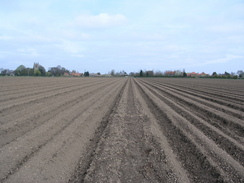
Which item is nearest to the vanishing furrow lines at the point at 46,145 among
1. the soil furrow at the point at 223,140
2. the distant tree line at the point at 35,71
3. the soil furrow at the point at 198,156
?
the soil furrow at the point at 198,156

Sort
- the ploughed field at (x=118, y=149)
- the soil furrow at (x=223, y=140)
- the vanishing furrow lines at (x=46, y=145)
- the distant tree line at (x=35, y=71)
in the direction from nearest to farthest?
the ploughed field at (x=118, y=149) → the vanishing furrow lines at (x=46, y=145) → the soil furrow at (x=223, y=140) → the distant tree line at (x=35, y=71)

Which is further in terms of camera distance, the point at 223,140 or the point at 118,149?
the point at 223,140

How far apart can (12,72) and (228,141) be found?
153m

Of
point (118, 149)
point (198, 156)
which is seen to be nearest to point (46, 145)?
point (118, 149)

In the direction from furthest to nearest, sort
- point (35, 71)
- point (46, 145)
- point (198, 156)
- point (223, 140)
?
point (35, 71)
point (223, 140)
point (46, 145)
point (198, 156)

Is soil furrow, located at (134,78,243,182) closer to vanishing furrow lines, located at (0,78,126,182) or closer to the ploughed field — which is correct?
the ploughed field

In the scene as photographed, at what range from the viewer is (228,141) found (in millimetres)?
6668

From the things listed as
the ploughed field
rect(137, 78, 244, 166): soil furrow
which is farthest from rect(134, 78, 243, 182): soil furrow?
rect(137, 78, 244, 166): soil furrow

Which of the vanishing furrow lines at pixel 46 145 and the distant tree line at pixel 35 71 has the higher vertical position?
the distant tree line at pixel 35 71

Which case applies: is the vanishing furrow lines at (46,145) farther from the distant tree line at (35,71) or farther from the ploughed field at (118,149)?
the distant tree line at (35,71)

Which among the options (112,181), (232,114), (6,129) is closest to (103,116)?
(6,129)

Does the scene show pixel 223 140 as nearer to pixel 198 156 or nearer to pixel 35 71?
pixel 198 156

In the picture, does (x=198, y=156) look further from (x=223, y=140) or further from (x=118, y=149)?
(x=118, y=149)

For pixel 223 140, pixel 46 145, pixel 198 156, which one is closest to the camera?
pixel 198 156
